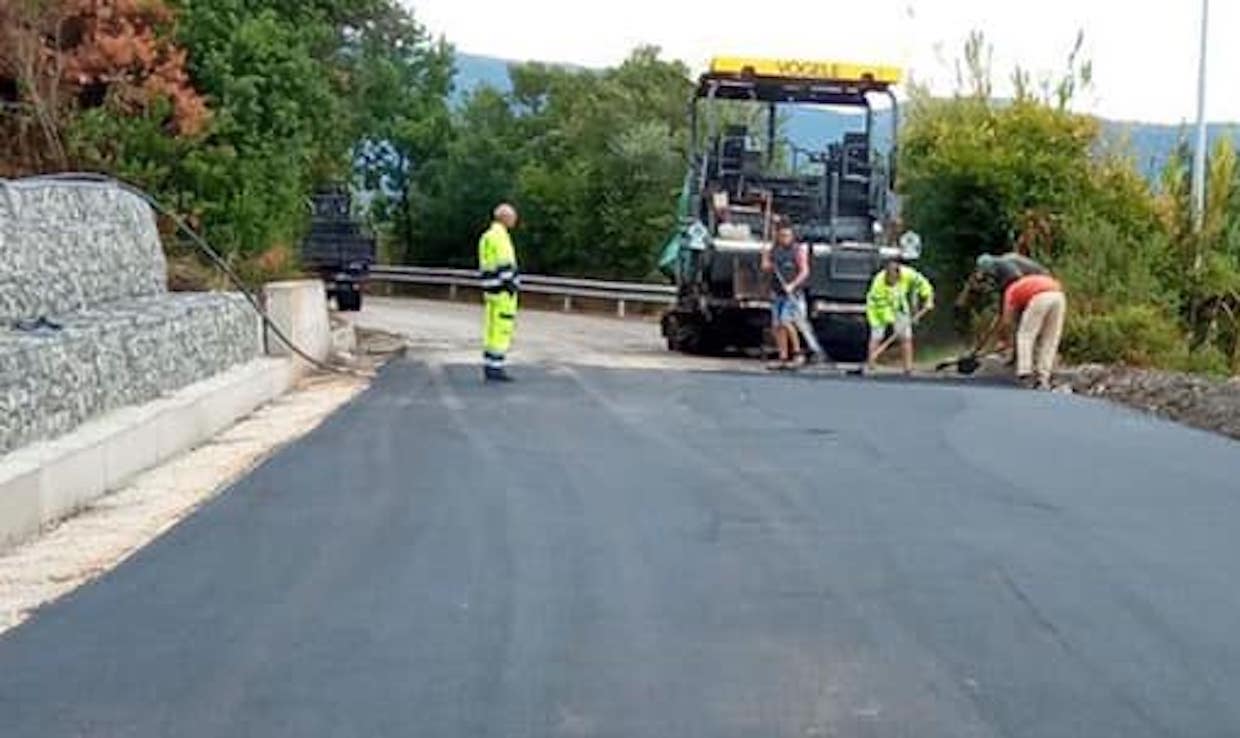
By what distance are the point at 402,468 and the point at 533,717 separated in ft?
19.5

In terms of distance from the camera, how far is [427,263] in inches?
2079

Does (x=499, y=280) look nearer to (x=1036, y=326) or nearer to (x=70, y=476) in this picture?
(x=1036, y=326)

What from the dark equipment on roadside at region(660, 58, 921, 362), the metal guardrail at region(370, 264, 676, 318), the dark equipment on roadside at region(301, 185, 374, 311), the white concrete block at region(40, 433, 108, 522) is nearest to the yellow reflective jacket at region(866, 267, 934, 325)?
the dark equipment on roadside at region(660, 58, 921, 362)

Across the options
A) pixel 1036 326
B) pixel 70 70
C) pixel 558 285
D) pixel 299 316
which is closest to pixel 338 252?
pixel 558 285

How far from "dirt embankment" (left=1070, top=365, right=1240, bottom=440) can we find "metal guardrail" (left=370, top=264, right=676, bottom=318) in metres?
16.2

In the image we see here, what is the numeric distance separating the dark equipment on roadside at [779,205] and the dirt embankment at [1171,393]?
4.32m

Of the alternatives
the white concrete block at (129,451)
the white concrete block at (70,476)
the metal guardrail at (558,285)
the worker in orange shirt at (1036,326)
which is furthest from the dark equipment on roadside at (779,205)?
the white concrete block at (70,476)

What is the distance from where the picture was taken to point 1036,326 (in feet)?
66.3

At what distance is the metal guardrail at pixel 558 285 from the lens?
132 feet

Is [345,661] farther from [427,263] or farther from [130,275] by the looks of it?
[427,263]

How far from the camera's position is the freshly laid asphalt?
249 inches

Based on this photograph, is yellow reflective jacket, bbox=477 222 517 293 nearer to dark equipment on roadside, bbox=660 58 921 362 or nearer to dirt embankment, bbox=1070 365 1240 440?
dirt embankment, bbox=1070 365 1240 440

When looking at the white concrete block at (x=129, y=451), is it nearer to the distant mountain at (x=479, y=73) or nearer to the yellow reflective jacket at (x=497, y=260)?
the yellow reflective jacket at (x=497, y=260)

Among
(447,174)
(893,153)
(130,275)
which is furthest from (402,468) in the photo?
(447,174)
